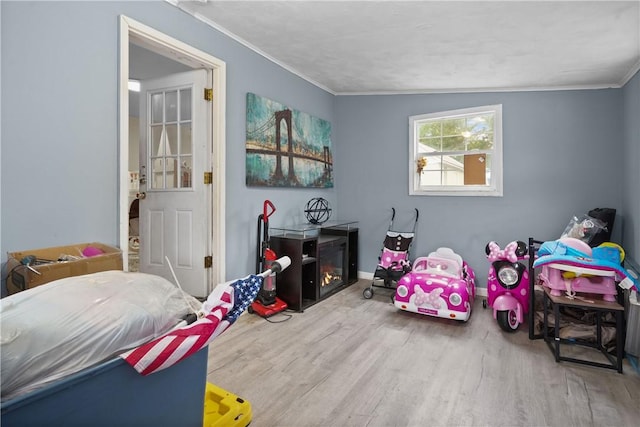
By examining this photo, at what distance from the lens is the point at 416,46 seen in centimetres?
312

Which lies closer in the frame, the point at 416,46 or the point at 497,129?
the point at 416,46

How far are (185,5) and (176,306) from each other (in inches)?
96.0

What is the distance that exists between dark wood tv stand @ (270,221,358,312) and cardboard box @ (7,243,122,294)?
1.58 metres

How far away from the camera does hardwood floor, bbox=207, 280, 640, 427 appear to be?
182cm

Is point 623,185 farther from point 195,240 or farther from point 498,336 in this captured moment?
point 195,240

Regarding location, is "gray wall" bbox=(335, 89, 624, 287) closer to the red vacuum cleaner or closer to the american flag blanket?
the red vacuum cleaner

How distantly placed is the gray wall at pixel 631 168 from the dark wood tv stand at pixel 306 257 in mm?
2686

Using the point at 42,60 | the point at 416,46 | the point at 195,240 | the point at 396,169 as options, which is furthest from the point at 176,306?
the point at 396,169

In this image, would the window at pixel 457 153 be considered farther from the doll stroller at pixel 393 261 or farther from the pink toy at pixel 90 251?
the pink toy at pixel 90 251

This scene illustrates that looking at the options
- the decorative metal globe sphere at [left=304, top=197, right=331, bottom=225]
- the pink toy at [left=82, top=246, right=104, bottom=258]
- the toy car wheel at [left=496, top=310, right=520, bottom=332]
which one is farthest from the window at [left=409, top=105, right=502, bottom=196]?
the pink toy at [left=82, top=246, right=104, bottom=258]

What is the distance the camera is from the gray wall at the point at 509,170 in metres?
3.69

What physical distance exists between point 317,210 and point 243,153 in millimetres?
1327

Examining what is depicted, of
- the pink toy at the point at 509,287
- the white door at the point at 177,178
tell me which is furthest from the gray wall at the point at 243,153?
the pink toy at the point at 509,287

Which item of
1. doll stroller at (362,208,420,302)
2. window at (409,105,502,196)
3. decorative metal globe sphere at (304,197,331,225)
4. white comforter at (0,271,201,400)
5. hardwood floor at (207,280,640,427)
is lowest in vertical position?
hardwood floor at (207,280,640,427)
